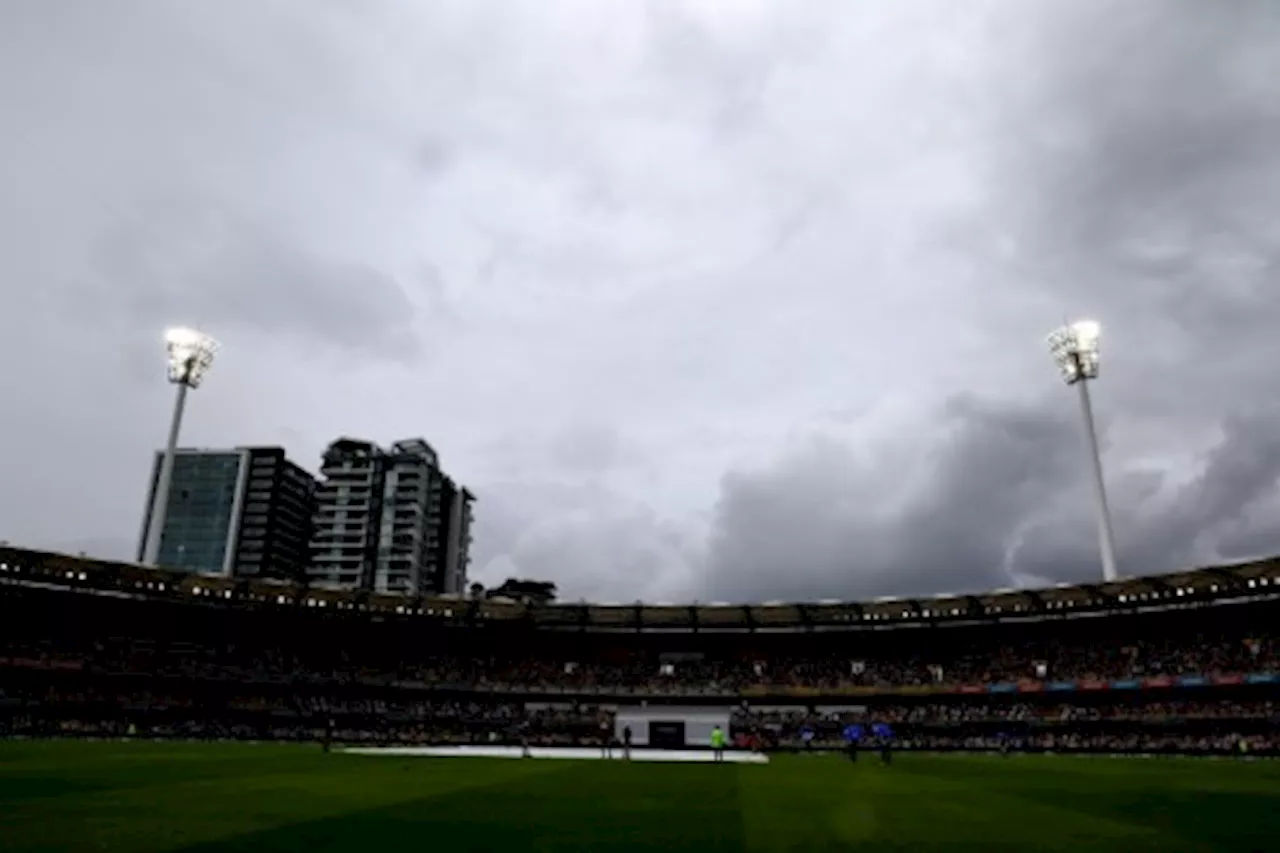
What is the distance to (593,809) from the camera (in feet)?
59.7

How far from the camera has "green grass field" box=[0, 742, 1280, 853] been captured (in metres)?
13.2

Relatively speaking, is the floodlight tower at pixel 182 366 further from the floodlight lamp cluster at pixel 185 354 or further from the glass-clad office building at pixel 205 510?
the glass-clad office building at pixel 205 510

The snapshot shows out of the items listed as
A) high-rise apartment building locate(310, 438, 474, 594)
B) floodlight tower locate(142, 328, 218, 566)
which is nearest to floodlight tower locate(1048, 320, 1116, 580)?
floodlight tower locate(142, 328, 218, 566)

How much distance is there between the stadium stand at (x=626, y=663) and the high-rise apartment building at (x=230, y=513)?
98.4 meters

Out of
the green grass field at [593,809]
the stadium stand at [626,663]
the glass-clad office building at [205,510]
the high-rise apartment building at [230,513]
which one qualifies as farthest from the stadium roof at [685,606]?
the glass-clad office building at [205,510]

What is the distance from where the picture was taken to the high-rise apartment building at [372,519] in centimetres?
15412

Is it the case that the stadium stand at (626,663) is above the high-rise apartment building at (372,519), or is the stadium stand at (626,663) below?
below

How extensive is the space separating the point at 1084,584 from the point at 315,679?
58.4 meters

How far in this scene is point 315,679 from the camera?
67.9m

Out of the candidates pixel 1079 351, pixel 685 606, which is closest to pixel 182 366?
pixel 685 606

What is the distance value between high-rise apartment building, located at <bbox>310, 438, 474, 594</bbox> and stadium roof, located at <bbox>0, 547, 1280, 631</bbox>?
85.5 m

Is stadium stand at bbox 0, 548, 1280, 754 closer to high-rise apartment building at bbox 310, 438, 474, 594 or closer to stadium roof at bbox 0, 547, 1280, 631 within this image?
Result: stadium roof at bbox 0, 547, 1280, 631

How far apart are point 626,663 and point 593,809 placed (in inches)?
2394

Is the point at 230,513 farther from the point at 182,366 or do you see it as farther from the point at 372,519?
the point at 182,366
